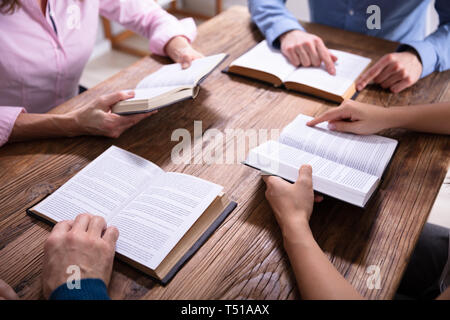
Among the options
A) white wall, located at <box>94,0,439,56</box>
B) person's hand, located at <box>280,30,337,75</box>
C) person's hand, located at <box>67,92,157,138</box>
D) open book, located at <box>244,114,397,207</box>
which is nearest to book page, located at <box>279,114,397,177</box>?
open book, located at <box>244,114,397,207</box>

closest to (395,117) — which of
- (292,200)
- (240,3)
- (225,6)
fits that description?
(292,200)

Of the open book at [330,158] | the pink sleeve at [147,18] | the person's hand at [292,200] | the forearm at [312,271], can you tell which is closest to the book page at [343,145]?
the open book at [330,158]

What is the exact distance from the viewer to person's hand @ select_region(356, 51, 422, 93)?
48.5 inches

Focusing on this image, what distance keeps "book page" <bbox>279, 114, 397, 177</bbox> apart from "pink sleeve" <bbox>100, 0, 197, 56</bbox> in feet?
2.22

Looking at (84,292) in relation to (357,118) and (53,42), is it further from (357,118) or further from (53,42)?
(53,42)

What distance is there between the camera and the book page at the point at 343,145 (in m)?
0.92

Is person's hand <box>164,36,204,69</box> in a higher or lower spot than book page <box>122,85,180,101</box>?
lower

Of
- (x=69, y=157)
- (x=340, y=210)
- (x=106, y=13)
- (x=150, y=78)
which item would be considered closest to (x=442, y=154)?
(x=340, y=210)

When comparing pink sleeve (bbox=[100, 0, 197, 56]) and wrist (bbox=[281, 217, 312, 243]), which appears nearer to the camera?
wrist (bbox=[281, 217, 312, 243])

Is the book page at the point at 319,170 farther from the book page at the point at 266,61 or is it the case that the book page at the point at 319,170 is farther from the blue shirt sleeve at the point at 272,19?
the blue shirt sleeve at the point at 272,19

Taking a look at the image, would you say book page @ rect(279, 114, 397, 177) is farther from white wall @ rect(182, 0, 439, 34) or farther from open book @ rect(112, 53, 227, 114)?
white wall @ rect(182, 0, 439, 34)

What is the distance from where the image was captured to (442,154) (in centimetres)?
102

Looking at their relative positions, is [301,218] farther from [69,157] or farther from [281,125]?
[69,157]

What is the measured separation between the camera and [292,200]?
0.82 m
